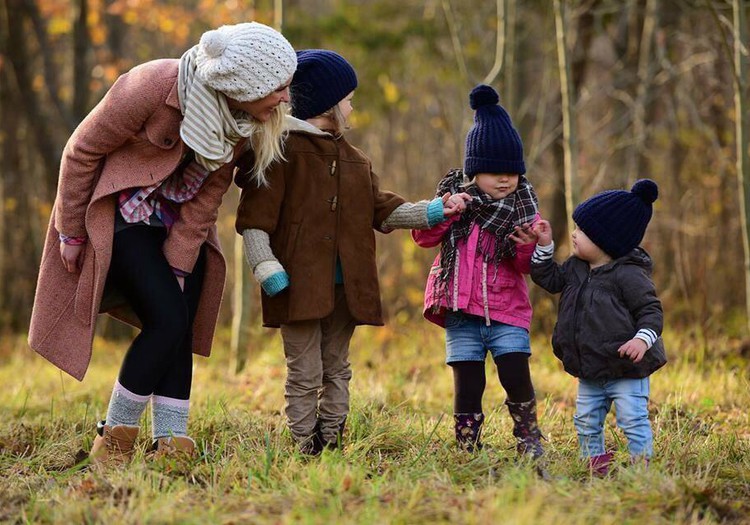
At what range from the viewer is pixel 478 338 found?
13.6ft

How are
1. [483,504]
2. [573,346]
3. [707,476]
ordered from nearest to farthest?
[483,504]
[707,476]
[573,346]

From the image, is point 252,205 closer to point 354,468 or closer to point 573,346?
point 354,468

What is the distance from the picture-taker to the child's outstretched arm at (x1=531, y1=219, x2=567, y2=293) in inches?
155

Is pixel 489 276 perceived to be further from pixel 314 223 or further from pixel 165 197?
pixel 165 197

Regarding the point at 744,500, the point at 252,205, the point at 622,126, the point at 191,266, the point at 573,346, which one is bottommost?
the point at 744,500

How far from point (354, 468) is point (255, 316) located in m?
5.21

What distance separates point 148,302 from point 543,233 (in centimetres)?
161

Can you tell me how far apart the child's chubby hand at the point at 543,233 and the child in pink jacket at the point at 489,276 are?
4 centimetres

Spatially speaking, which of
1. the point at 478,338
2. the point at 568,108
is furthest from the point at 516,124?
the point at 478,338

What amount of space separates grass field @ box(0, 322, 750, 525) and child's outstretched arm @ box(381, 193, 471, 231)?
0.83 m

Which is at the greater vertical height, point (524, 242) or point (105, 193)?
point (105, 193)

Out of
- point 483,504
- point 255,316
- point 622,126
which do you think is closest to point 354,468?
point 483,504

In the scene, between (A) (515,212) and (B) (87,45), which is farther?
(B) (87,45)

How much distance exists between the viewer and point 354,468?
3.42 metres
